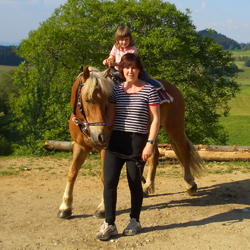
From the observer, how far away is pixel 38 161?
24.2ft

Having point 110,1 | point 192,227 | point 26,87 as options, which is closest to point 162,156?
point 192,227

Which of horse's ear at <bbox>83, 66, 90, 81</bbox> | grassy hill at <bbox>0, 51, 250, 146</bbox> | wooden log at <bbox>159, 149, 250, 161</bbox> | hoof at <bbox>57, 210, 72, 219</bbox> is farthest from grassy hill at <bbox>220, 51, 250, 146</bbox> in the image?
horse's ear at <bbox>83, 66, 90, 81</bbox>

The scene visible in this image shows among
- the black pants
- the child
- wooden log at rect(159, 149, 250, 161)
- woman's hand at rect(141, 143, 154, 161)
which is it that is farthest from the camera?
wooden log at rect(159, 149, 250, 161)

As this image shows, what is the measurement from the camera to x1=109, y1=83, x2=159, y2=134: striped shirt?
10.6ft

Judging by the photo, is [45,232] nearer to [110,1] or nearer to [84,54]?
[84,54]

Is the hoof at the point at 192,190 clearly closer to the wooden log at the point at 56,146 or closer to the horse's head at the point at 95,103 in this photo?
the horse's head at the point at 95,103

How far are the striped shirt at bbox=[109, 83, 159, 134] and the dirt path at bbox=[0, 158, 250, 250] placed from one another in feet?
4.27

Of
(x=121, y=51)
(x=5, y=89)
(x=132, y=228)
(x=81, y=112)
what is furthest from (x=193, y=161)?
(x=5, y=89)

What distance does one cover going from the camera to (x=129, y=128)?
3250mm

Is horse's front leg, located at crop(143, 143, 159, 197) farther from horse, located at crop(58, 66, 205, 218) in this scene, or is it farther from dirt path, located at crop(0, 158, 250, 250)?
dirt path, located at crop(0, 158, 250, 250)

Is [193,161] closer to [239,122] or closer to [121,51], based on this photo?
[121,51]

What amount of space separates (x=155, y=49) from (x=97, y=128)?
1127 cm

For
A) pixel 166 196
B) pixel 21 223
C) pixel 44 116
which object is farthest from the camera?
pixel 44 116

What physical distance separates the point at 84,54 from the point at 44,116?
7028mm
